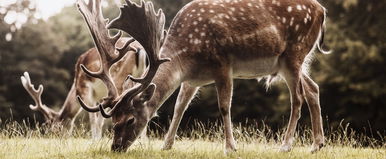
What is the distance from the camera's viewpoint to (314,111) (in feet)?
22.7

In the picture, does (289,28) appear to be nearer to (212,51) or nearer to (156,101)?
(212,51)

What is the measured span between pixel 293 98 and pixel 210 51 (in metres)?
1.36

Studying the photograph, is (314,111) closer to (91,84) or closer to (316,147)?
(316,147)

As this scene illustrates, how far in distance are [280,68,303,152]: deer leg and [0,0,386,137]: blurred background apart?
3.21 m

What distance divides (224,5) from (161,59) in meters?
1.27

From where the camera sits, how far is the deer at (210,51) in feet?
18.9

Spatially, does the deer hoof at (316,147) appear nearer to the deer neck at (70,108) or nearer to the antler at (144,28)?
the antler at (144,28)

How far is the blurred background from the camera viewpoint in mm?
15188

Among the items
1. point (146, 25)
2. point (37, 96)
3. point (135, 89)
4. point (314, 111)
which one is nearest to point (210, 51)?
point (146, 25)

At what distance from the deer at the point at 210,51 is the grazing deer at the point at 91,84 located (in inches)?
90.8

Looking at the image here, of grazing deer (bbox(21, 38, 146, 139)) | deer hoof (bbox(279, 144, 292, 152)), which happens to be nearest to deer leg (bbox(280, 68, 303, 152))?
deer hoof (bbox(279, 144, 292, 152))

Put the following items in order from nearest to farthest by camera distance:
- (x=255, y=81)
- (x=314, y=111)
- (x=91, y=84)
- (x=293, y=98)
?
(x=293, y=98) → (x=314, y=111) → (x=91, y=84) → (x=255, y=81)

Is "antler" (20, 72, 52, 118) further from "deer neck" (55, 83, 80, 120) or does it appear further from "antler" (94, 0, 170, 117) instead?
"antler" (94, 0, 170, 117)

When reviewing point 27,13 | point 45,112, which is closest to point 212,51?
point 45,112
